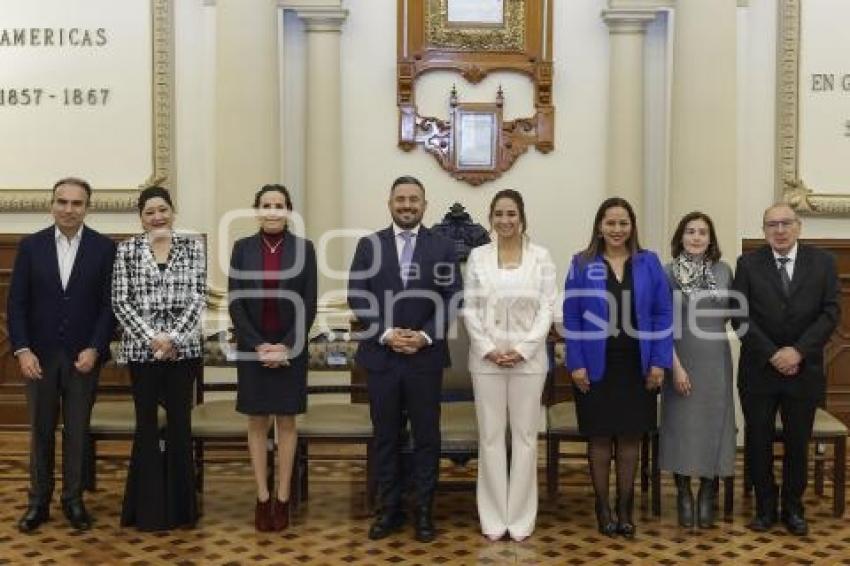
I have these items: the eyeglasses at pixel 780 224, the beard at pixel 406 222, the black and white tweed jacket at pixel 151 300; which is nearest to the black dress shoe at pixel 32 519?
the black and white tweed jacket at pixel 151 300

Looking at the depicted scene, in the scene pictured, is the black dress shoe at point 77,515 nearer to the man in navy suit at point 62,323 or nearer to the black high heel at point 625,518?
the man in navy suit at point 62,323

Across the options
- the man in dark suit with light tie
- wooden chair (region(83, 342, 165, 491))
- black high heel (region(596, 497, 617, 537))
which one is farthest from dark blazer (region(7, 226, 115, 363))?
the man in dark suit with light tie

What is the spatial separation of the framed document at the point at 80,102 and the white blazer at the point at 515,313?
115 inches

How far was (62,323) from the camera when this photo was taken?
167 inches

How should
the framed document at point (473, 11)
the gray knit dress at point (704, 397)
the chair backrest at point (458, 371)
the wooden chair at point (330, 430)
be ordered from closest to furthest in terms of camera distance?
1. the gray knit dress at point (704, 397)
2. the wooden chair at point (330, 430)
3. the chair backrest at point (458, 371)
4. the framed document at point (473, 11)

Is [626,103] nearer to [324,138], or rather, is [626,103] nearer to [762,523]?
[324,138]

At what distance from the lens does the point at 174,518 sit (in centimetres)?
432

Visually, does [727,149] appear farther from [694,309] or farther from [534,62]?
[694,309]

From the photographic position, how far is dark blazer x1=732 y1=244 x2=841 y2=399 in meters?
4.25

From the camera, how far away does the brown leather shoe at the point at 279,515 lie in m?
4.33

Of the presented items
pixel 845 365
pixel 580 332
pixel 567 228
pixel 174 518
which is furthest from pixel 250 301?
pixel 845 365

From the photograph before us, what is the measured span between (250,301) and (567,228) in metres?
2.95

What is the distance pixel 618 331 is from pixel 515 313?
1.37 feet

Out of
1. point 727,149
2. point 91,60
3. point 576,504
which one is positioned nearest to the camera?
point 576,504
